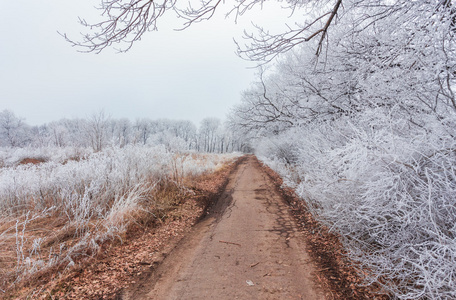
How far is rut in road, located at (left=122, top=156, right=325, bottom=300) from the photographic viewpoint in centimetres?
280

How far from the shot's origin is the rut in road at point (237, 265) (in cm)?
280

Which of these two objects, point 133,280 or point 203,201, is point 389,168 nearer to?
point 133,280

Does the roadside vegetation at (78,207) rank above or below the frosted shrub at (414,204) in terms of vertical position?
below

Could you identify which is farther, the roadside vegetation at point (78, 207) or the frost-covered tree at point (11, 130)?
the frost-covered tree at point (11, 130)

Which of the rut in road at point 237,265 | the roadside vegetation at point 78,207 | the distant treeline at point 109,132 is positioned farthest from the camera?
the distant treeline at point 109,132

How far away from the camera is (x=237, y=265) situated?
3.43m

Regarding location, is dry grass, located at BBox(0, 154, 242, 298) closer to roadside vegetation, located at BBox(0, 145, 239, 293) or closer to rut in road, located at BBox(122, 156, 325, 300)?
roadside vegetation, located at BBox(0, 145, 239, 293)

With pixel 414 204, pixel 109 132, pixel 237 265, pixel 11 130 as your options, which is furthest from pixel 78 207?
pixel 11 130

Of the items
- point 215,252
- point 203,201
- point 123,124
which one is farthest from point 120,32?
point 123,124

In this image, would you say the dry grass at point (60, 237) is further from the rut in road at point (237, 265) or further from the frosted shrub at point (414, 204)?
the frosted shrub at point (414, 204)

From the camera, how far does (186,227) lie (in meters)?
5.39

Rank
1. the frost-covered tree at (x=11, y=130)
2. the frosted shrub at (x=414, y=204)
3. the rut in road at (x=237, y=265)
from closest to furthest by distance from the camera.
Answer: the frosted shrub at (x=414, y=204)
the rut in road at (x=237, y=265)
the frost-covered tree at (x=11, y=130)

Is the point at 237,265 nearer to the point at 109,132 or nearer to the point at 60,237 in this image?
the point at 60,237

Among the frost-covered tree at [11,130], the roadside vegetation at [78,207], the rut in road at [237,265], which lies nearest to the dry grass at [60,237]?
the roadside vegetation at [78,207]
